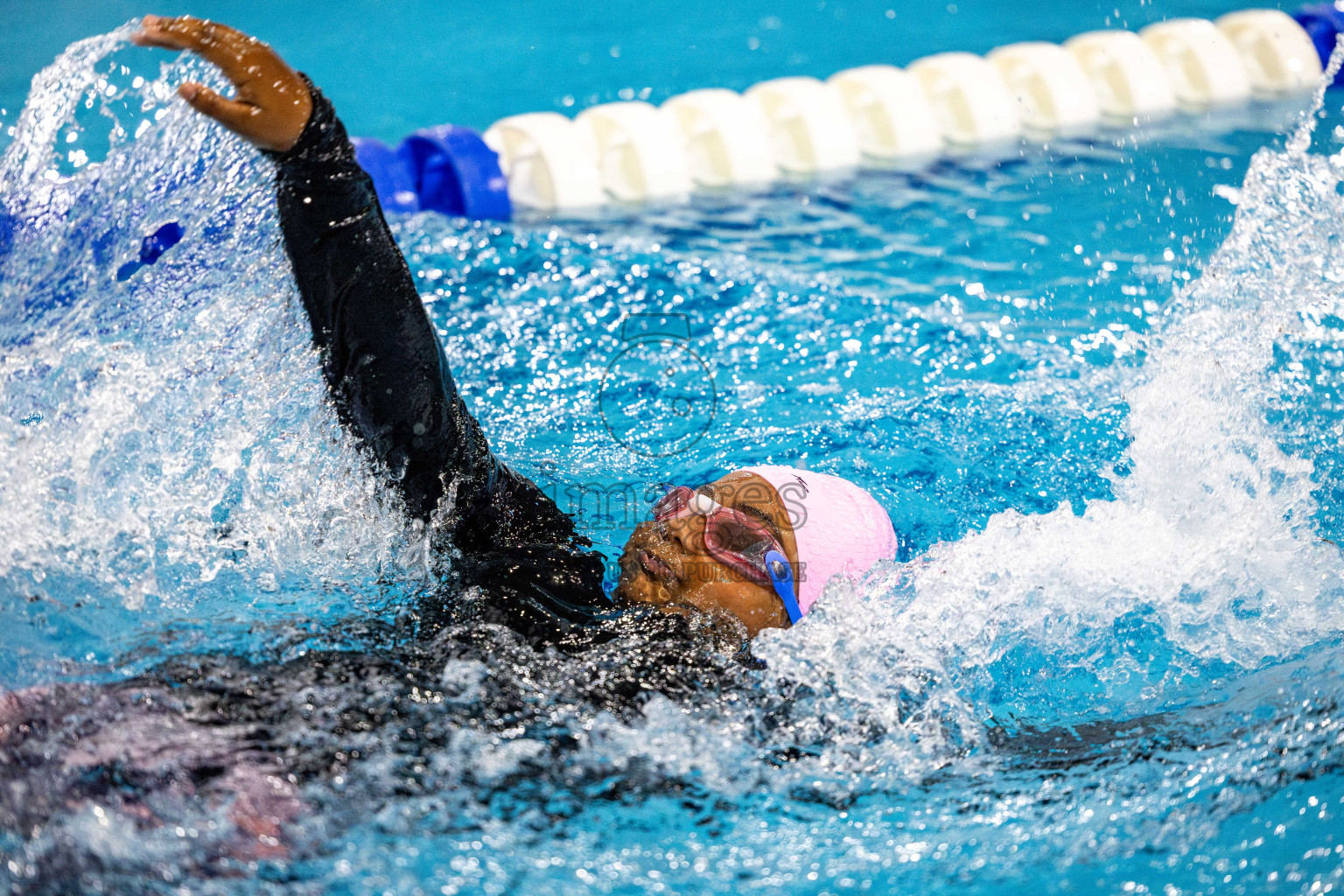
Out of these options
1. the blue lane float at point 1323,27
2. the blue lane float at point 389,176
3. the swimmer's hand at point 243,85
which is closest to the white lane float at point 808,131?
the blue lane float at point 389,176

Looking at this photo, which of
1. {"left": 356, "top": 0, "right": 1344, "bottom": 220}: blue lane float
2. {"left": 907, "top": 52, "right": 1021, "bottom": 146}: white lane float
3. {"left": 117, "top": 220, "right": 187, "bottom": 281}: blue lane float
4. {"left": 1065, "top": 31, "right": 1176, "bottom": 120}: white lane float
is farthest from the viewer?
{"left": 1065, "top": 31, "right": 1176, "bottom": 120}: white lane float

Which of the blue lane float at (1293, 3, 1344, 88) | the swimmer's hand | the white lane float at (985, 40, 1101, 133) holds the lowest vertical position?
the swimmer's hand

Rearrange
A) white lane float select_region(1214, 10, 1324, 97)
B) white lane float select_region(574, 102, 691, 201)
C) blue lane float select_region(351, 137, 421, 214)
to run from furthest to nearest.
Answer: white lane float select_region(1214, 10, 1324, 97) → white lane float select_region(574, 102, 691, 201) → blue lane float select_region(351, 137, 421, 214)

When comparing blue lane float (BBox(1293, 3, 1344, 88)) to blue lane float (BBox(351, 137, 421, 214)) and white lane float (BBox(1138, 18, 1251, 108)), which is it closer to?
white lane float (BBox(1138, 18, 1251, 108))

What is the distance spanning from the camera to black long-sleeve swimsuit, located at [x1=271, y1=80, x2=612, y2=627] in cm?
155

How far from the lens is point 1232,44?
4.54m

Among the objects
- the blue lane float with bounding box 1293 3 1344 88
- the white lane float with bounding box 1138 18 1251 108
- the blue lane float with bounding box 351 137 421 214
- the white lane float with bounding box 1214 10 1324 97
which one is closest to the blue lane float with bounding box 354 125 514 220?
the blue lane float with bounding box 351 137 421 214

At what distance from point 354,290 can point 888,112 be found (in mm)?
3037

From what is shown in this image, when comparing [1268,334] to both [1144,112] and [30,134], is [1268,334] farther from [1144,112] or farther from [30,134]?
[30,134]

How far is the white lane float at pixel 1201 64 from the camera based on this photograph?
4375 millimetres

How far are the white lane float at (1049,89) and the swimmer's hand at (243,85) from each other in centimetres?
341

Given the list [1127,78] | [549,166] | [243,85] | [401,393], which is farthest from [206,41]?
[1127,78]

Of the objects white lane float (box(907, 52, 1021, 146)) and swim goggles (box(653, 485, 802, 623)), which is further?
white lane float (box(907, 52, 1021, 146))

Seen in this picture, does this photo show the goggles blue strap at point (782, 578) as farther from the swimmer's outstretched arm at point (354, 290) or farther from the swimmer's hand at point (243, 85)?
the swimmer's hand at point (243, 85)
